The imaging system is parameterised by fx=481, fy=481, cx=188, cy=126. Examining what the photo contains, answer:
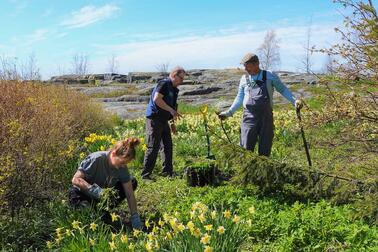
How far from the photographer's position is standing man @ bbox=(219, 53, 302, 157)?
6157 mm

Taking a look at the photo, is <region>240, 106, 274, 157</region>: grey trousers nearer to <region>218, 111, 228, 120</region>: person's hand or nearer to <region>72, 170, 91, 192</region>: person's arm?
<region>218, 111, 228, 120</region>: person's hand

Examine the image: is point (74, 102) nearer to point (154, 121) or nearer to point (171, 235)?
point (154, 121)

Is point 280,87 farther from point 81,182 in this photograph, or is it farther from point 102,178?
point 81,182

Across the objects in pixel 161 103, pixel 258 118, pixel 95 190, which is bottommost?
pixel 95 190

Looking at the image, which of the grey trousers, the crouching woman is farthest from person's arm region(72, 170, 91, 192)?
the grey trousers

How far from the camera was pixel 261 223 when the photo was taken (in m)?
4.59

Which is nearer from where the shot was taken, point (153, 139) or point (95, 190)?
point (95, 190)

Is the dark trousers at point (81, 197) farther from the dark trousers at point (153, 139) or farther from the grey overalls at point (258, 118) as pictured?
the dark trousers at point (153, 139)

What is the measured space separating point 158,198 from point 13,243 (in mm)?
2102

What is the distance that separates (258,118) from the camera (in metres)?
6.29

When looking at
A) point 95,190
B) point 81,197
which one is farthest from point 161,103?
point 95,190

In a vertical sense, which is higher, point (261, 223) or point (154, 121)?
point (154, 121)

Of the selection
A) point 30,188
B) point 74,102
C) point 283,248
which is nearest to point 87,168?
point 30,188

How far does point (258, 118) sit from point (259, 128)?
0.18m
